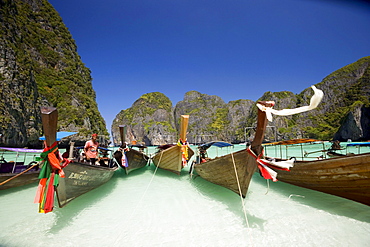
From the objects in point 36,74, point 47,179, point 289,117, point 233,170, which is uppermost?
point 36,74

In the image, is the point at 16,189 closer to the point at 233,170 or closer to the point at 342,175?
the point at 233,170

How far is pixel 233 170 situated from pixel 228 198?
1257 mm

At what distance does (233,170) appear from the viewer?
17.3 feet

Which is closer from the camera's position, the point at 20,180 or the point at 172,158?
the point at 20,180

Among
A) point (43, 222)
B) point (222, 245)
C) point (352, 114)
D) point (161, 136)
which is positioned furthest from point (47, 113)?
point (161, 136)

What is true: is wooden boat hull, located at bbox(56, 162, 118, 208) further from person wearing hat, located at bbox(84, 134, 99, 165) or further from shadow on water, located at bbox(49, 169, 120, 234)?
person wearing hat, located at bbox(84, 134, 99, 165)

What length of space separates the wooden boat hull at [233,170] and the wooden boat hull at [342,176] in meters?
2.17

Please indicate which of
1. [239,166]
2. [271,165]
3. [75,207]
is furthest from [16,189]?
[271,165]

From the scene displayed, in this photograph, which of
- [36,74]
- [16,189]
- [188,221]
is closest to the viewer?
[188,221]

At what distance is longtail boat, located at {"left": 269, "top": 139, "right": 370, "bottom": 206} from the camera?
398cm

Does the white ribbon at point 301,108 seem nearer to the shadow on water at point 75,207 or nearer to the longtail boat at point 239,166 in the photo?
the longtail boat at point 239,166

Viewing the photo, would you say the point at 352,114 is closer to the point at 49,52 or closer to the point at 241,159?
the point at 241,159

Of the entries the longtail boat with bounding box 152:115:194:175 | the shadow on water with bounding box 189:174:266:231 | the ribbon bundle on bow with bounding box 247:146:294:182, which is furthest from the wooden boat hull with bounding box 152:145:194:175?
the ribbon bundle on bow with bounding box 247:146:294:182

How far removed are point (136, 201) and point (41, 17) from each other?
61165 mm
